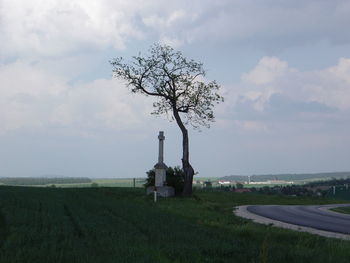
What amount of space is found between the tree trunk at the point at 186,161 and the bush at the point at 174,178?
1.68 meters

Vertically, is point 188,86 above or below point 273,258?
above

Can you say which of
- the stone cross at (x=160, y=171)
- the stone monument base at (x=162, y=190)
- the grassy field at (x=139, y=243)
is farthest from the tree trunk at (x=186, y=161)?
the grassy field at (x=139, y=243)

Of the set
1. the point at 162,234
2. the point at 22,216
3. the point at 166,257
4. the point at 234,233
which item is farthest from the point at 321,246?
the point at 22,216

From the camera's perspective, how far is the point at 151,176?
157 ft

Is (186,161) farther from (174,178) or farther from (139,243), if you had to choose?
(139,243)

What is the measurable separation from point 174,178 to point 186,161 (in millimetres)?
2213

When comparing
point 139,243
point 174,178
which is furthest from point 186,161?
point 139,243

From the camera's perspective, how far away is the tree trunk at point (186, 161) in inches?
1801

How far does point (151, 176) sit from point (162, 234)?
31.7 metres

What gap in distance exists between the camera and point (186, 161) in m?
46.1

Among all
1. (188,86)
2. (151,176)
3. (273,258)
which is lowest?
(273,258)

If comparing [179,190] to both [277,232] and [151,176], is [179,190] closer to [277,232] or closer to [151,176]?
[151,176]

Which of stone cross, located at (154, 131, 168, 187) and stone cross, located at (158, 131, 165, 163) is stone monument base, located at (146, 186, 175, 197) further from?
stone cross, located at (158, 131, 165, 163)

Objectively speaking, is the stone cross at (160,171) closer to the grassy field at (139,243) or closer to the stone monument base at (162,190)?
the stone monument base at (162,190)
